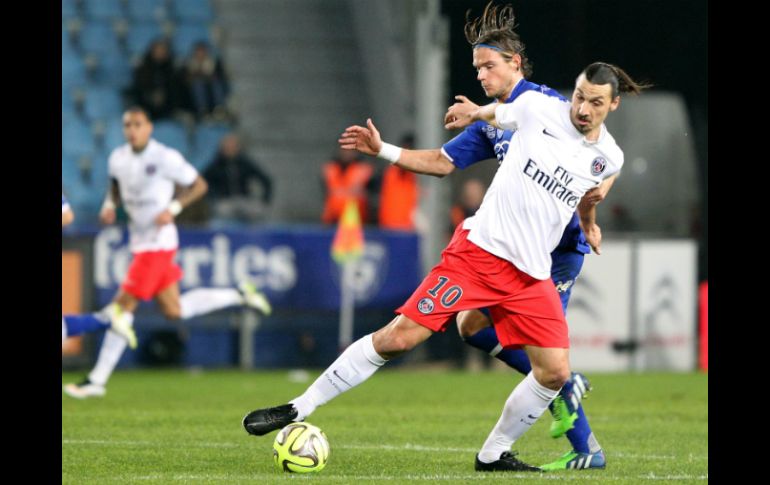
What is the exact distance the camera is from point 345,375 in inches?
268

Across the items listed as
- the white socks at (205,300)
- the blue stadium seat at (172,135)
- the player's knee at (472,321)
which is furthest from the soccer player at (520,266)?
the blue stadium seat at (172,135)

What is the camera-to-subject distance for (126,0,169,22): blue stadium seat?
64.4ft

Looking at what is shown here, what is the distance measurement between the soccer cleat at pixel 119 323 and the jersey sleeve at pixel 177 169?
1304 mm

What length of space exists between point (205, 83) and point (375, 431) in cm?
962

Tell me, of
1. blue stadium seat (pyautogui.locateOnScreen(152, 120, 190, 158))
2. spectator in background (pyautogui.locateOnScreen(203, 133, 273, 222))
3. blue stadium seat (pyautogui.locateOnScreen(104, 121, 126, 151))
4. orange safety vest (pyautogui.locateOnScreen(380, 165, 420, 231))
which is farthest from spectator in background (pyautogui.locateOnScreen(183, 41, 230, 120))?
orange safety vest (pyautogui.locateOnScreen(380, 165, 420, 231))

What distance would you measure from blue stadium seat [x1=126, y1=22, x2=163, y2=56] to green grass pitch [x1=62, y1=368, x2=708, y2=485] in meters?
6.16

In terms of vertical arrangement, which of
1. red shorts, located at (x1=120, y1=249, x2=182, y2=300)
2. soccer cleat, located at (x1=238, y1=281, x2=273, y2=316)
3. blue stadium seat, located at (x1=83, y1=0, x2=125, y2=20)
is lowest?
soccer cleat, located at (x1=238, y1=281, x2=273, y2=316)

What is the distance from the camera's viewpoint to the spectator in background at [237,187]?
16.5 m

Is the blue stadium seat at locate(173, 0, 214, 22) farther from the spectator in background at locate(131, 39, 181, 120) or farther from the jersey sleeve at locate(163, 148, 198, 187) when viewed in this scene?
the jersey sleeve at locate(163, 148, 198, 187)

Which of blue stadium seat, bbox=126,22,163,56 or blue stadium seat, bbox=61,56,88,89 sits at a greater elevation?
blue stadium seat, bbox=126,22,163,56

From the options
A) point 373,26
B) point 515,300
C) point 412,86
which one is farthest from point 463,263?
point 373,26

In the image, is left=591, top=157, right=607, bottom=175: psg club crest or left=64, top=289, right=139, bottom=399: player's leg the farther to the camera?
left=64, top=289, right=139, bottom=399: player's leg

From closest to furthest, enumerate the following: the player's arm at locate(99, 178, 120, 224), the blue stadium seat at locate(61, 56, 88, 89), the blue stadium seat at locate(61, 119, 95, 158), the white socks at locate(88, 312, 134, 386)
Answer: the white socks at locate(88, 312, 134, 386)
the player's arm at locate(99, 178, 120, 224)
the blue stadium seat at locate(61, 119, 95, 158)
the blue stadium seat at locate(61, 56, 88, 89)

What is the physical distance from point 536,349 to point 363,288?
28.6 ft
